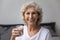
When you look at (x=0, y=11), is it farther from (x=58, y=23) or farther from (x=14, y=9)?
(x=58, y=23)

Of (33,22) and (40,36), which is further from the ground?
(33,22)

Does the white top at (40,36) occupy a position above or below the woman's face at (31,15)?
below

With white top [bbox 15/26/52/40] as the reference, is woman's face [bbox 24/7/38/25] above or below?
above

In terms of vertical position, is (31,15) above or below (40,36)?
above

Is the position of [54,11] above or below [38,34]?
above

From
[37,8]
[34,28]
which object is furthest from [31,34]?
[37,8]

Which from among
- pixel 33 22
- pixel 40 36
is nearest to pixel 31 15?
pixel 33 22

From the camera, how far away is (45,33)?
1.65 metres

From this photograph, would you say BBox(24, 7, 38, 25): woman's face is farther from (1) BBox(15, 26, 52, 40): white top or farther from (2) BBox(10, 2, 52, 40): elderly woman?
(1) BBox(15, 26, 52, 40): white top

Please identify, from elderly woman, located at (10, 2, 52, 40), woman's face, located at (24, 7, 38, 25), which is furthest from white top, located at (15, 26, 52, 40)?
woman's face, located at (24, 7, 38, 25)

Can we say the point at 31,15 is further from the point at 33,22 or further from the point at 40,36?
the point at 40,36

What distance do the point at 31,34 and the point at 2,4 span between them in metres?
1.32

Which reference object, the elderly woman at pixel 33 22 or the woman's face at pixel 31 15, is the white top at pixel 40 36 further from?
the woman's face at pixel 31 15

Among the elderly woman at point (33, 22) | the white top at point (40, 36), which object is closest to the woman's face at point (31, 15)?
the elderly woman at point (33, 22)
